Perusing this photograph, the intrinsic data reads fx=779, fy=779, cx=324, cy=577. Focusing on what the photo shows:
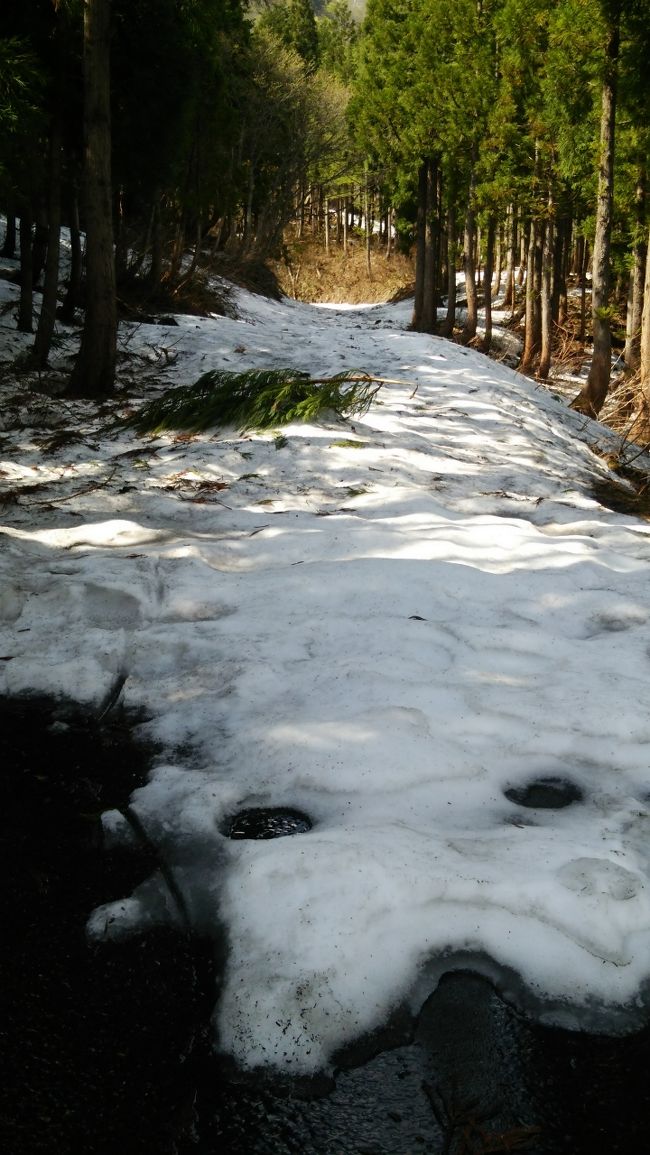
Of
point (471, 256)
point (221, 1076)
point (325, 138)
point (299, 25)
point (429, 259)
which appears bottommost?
point (221, 1076)

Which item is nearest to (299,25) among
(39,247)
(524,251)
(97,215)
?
(524,251)

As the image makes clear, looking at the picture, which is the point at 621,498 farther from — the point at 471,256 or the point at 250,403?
the point at 471,256

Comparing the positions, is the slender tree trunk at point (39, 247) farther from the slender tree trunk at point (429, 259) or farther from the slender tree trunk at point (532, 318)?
the slender tree trunk at point (429, 259)

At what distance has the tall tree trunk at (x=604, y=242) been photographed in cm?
1075

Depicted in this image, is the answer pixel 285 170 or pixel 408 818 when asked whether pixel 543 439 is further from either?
pixel 285 170

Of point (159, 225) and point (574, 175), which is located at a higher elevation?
point (574, 175)

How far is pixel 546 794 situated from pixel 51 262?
29.5 feet

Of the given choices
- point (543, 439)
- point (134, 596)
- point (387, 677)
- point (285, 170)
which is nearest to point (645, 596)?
point (387, 677)

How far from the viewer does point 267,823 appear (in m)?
2.30

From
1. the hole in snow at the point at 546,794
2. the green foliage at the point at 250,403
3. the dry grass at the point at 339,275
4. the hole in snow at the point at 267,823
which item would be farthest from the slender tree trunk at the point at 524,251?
the hole in snow at the point at 267,823

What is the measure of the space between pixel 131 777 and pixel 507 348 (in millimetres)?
20486

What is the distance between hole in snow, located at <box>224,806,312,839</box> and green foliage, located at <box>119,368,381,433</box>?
508 centimetres

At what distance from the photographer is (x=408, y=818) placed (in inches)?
90.2

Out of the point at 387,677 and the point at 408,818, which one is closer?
the point at 408,818
